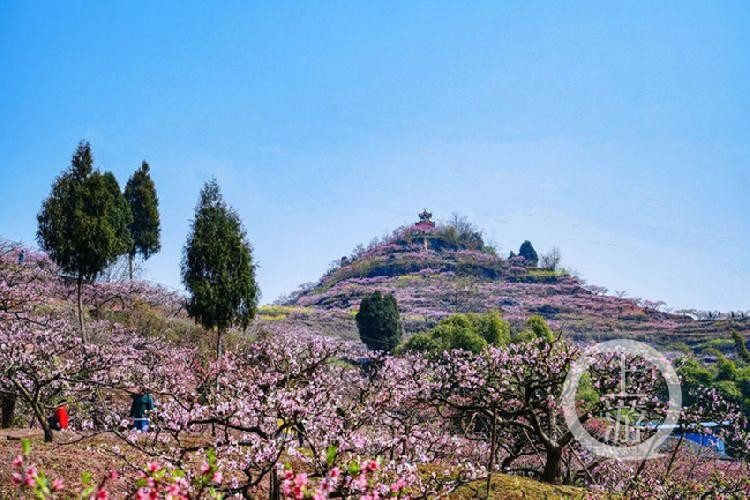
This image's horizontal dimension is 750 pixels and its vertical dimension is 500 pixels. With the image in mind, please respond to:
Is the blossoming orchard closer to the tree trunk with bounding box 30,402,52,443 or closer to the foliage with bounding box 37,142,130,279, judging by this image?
the tree trunk with bounding box 30,402,52,443

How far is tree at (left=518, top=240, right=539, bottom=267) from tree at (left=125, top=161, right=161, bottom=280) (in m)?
53.3

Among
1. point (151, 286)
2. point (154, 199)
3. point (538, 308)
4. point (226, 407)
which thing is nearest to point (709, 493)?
point (226, 407)

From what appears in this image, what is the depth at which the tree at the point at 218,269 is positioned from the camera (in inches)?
691

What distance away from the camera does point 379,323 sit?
105 feet

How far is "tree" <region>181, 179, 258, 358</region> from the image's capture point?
691 inches

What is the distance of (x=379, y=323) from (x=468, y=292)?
86.4ft

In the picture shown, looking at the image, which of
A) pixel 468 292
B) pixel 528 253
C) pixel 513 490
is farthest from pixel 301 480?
pixel 528 253

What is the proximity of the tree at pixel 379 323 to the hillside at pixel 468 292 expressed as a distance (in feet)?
30.2

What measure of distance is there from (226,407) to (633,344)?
6.89 metres

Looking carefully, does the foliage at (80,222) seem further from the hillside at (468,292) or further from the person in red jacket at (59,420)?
the hillside at (468,292)

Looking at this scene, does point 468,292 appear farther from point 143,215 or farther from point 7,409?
point 7,409

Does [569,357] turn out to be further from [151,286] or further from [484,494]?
[151,286]

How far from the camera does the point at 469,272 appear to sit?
68125 mm

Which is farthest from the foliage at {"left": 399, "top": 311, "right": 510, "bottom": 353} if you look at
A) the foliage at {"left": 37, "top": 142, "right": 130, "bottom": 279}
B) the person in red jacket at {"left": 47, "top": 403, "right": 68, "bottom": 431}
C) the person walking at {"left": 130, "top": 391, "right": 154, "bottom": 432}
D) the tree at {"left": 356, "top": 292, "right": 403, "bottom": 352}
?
the person in red jacket at {"left": 47, "top": 403, "right": 68, "bottom": 431}
